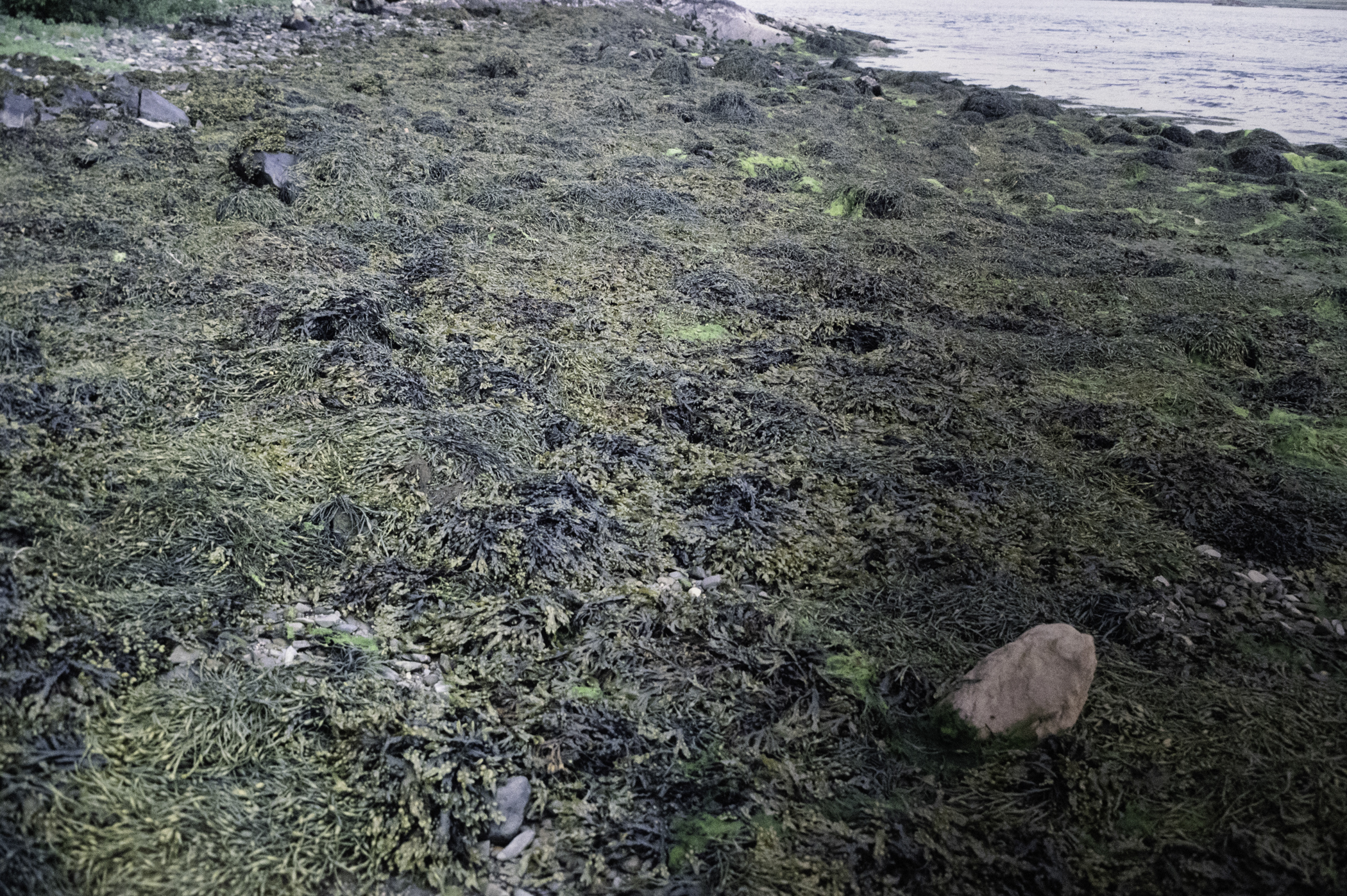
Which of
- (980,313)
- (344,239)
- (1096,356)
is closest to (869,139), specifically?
(980,313)

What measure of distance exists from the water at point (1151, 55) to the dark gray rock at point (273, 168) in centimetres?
1956

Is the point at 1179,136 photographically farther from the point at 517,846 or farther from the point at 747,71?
the point at 517,846

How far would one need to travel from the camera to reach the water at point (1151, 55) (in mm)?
19797

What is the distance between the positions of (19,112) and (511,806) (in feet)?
32.1

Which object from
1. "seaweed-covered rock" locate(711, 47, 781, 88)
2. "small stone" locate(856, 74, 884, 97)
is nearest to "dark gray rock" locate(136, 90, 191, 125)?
"seaweed-covered rock" locate(711, 47, 781, 88)

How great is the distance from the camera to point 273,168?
23.7ft

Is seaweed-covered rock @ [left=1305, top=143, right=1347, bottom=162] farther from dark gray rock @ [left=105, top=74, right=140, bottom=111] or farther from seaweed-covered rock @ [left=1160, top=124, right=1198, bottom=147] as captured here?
dark gray rock @ [left=105, top=74, right=140, bottom=111]

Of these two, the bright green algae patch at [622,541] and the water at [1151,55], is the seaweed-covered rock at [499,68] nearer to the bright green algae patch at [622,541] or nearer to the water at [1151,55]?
the bright green algae patch at [622,541]

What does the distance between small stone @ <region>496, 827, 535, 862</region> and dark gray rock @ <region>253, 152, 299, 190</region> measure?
6.89 metres

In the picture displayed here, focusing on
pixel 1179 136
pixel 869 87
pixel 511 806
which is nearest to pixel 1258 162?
pixel 1179 136

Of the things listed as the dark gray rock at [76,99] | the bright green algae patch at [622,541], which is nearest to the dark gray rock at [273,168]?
the bright green algae patch at [622,541]

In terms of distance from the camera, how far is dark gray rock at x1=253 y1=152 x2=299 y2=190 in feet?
23.3

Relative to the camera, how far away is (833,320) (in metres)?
6.08

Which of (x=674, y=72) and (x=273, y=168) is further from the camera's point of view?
(x=674, y=72)
